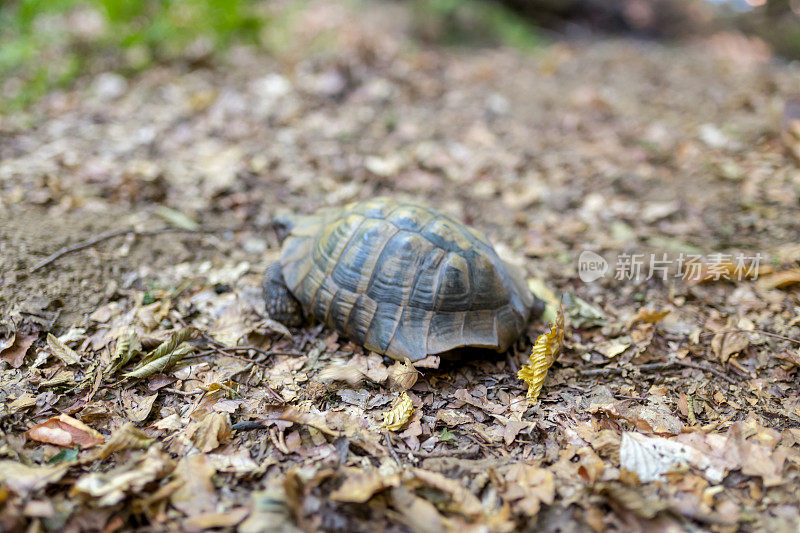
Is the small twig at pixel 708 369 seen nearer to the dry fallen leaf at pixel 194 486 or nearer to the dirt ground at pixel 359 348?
the dirt ground at pixel 359 348

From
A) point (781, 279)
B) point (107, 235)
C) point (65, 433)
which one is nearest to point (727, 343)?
point (781, 279)

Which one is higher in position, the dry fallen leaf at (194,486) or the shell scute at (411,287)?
the shell scute at (411,287)

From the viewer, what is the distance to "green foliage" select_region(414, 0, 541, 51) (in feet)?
27.8

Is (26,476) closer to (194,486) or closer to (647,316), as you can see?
(194,486)

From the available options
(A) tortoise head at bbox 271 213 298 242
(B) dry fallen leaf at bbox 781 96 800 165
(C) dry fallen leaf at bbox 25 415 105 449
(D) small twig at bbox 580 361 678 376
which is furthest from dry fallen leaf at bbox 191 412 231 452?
(B) dry fallen leaf at bbox 781 96 800 165

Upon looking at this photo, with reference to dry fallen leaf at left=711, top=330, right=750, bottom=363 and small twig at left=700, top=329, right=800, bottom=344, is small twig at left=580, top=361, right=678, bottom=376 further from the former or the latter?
small twig at left=700, top=329, right=800, bottom=344

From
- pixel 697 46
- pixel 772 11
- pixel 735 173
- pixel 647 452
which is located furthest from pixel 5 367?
pixel 772 11

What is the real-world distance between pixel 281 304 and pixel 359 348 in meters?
0.64

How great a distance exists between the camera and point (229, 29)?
720 cm

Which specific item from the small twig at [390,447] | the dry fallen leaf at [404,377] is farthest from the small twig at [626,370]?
the small twig at [390,447]

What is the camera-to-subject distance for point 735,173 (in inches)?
193

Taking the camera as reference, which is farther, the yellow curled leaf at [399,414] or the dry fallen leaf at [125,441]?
the yellow curled leaf at [399,414]

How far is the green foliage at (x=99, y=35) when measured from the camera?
620 cm

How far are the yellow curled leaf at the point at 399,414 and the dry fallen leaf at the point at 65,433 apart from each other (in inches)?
56.5
